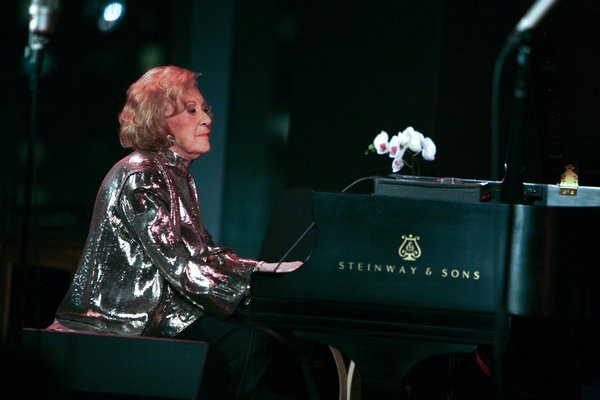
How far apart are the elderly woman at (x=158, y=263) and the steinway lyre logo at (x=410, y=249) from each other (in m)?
0.43

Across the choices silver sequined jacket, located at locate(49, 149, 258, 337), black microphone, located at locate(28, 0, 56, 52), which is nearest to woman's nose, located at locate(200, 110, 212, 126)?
silver sequined jacket, located at locate(49, 149, 258, 337)

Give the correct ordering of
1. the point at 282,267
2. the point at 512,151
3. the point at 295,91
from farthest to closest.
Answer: the point at 295,91 < the point at 282,267 < the point at 512,151

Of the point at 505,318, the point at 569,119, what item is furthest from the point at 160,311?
the point at 569,119

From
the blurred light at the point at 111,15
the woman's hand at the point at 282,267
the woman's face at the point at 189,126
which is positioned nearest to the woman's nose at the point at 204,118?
the woman's face at the point at 189,126

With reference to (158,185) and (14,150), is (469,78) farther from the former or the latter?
(14,150)

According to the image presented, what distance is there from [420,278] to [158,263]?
2.79 feet

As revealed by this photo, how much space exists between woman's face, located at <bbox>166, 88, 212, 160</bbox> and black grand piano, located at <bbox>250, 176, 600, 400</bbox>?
76cm

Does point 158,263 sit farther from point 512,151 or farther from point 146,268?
point 512,151

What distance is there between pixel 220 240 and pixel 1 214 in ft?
3.76

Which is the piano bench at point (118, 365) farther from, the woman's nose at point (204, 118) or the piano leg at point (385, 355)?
the woman's nose at point (204, 118)

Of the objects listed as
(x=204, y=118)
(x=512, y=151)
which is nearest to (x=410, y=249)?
(x=512, y=151)

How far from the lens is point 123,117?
3051 mm

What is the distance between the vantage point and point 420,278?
7.91ft

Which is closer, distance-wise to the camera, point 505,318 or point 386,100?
point 505,318
